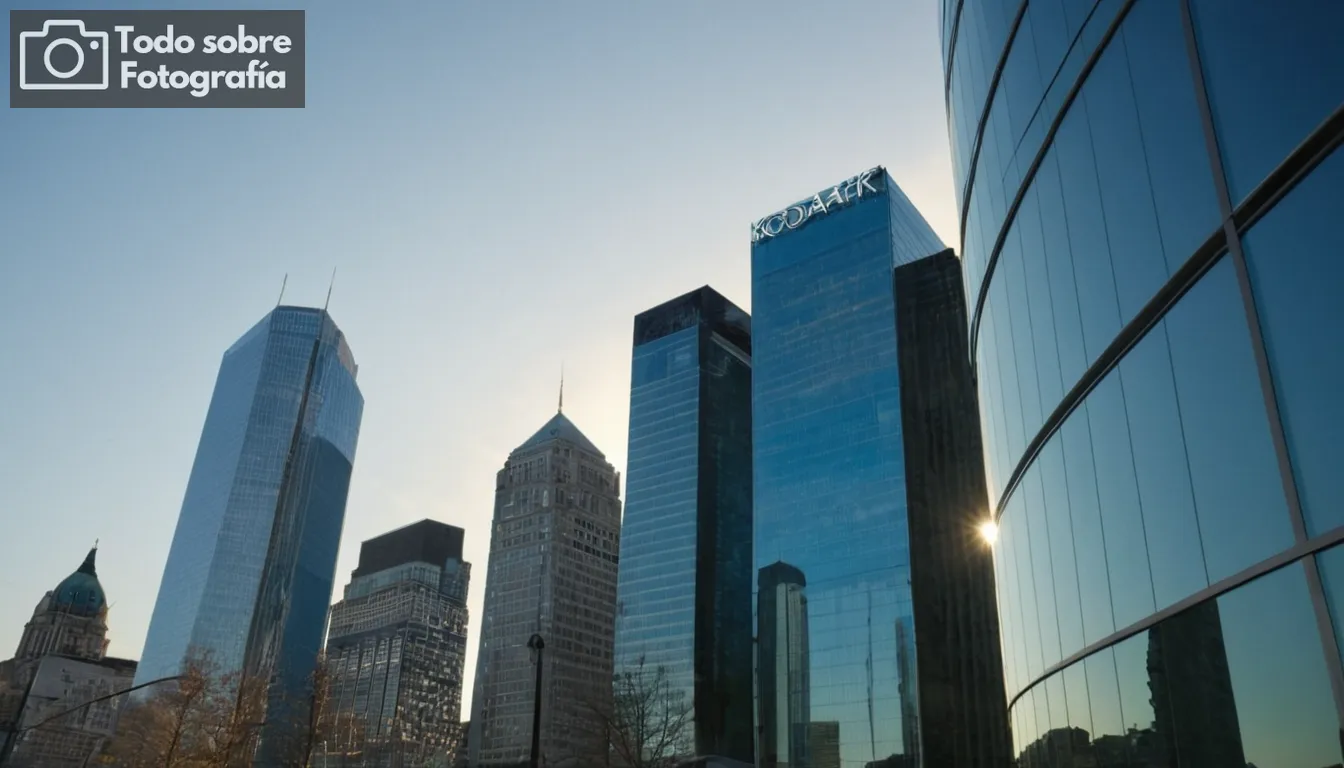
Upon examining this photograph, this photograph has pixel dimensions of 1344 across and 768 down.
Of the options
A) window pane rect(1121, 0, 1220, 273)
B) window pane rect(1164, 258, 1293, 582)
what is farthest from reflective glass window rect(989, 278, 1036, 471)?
window pane rect(1164, 258, 1293, 582)

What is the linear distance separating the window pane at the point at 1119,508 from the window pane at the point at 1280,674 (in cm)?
229

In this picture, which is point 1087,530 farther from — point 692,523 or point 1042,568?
point 692,523

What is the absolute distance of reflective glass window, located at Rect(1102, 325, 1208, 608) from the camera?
12383 mm

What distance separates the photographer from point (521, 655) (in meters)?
A: 197

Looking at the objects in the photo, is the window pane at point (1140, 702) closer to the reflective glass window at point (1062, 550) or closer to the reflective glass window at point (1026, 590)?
the reflective glass window at point (1062, 550)

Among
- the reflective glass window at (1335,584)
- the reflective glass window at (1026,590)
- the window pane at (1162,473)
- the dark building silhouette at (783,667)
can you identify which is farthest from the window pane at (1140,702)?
the dark building silhouette at (783,667)

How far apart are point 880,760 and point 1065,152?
318ft

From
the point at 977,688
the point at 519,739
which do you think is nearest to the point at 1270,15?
the point at 977,688

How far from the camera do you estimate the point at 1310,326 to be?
10039 millimetres

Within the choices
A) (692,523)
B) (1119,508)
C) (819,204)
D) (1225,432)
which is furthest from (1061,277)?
(692,523)

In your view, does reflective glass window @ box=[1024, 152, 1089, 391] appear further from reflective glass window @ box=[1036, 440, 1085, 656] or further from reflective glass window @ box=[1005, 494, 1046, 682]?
reflective glass window @ box=[1005, 494, 1046, 682]

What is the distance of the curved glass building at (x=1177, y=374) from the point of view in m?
10.1

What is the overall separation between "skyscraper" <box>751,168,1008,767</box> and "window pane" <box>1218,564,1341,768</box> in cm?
9298

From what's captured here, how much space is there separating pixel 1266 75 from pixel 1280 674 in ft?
21.8
